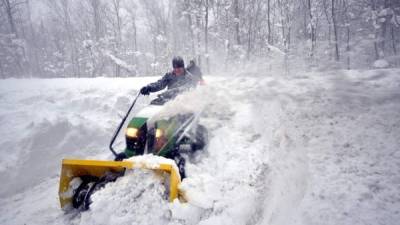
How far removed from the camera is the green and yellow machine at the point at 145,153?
3.52 m

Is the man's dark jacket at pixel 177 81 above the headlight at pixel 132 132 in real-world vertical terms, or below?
above

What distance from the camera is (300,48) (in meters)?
29.0

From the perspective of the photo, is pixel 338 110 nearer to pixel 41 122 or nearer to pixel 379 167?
pixel 379 167

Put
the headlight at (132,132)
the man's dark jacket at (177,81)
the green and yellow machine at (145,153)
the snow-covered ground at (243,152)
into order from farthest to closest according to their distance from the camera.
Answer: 1. the man's dark jacket at (177,81)
2. the headlight at (132,132)
3. the green and yellow machine at (145,153)
4. the snow-covered ground at (243,152)

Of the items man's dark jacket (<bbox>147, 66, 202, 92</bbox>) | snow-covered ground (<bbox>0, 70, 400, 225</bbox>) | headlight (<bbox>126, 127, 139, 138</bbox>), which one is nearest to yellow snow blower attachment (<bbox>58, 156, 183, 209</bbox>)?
snow-covered ground (<bbox>0, 70, 400, 225</bbox>)

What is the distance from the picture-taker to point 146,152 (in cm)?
454

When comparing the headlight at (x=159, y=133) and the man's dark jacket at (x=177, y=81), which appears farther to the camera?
the man's dark jacket at (x=177, y=81)

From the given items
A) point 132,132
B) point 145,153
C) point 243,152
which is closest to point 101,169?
point 132,132

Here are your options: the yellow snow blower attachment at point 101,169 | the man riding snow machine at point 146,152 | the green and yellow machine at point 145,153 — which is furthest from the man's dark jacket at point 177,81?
the yellow snow blower attachment at point 101,169

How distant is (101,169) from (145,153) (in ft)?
2.91

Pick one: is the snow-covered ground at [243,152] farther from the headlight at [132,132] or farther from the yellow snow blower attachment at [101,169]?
the headlight at [132,132]

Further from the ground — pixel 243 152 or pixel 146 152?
pixel 146 152

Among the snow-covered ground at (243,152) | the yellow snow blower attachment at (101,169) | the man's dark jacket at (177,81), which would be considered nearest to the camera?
the snow-covered ground at (243,152)

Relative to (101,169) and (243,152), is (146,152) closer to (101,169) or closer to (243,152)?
(101,169)
